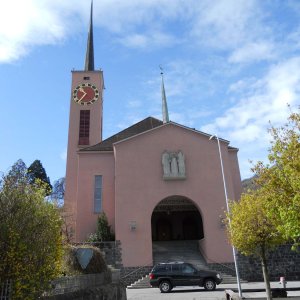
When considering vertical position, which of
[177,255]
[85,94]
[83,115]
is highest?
[85,94]

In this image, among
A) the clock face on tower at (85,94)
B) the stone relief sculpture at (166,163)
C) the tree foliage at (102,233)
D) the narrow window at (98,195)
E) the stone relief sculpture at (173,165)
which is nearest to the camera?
the tree foliage at (102,233)

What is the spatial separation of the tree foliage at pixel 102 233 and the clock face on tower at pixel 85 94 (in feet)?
49.5

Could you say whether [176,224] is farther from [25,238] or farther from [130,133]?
[25,238]

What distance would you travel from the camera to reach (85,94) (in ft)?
127

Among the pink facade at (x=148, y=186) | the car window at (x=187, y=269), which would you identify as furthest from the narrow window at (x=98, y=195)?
the car window at (x=187, y=269)

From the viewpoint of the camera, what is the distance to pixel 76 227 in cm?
2889

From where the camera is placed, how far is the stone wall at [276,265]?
2497 cm

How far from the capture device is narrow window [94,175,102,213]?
29.5 metres

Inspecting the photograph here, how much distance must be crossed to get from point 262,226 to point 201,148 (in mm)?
15805

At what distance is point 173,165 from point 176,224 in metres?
8.55

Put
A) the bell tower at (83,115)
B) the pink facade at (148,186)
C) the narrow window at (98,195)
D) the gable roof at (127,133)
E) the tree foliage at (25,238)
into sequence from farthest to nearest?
1. the bell tower at (83,115)
2. the gable roof at (127,133)
3. the narrow window at (98,195)
4. the pink facade at (148,186)
5. the tree foliage at (25,238)

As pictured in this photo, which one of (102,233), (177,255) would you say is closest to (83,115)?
(102,233)

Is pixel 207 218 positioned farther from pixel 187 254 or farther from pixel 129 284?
pixel 129 284

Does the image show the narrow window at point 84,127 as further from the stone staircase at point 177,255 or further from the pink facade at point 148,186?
the stone staircase at point 177,255
